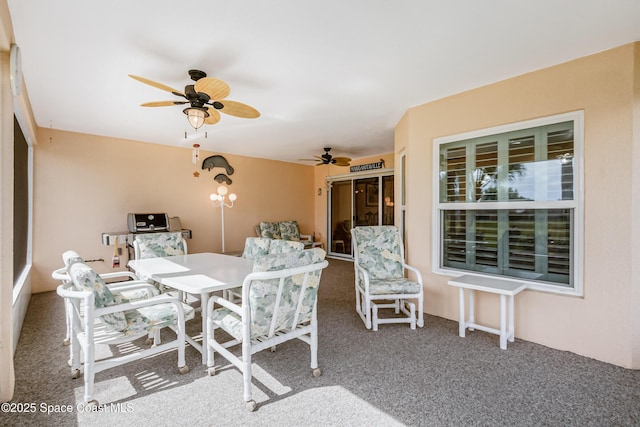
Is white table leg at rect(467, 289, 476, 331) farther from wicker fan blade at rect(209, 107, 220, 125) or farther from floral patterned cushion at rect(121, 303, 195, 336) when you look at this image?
wicker fan blade at rect(209, 107, 220, 125)

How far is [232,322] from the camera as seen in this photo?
211 cm

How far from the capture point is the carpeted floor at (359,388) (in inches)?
71.9

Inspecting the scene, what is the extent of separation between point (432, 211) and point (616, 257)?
1597mm

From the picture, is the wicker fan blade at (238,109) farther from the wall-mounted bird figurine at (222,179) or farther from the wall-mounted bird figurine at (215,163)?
the wall-mounted bird figurine at (222,179)

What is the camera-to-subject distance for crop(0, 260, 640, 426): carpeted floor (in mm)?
1825

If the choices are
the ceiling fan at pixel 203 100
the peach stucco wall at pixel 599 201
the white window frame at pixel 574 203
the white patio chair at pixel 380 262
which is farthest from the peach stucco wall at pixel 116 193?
the peach stucco wall at pixel 599 201

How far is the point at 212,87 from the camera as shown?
250 centimetres

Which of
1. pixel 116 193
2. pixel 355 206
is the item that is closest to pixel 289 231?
pixel 355 206

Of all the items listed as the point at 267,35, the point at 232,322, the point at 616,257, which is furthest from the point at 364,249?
the point at 267,35

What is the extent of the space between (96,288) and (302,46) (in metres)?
2.23

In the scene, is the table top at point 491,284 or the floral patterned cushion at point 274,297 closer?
the floral patterned cushion at point 274,297

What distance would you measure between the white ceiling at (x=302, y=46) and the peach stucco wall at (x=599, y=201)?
18 cm

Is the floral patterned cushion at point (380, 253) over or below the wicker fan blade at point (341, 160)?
below

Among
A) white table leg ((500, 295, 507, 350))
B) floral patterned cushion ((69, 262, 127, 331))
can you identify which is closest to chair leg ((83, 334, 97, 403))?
floral patterned cushion ((69, 262, 127, 331))
